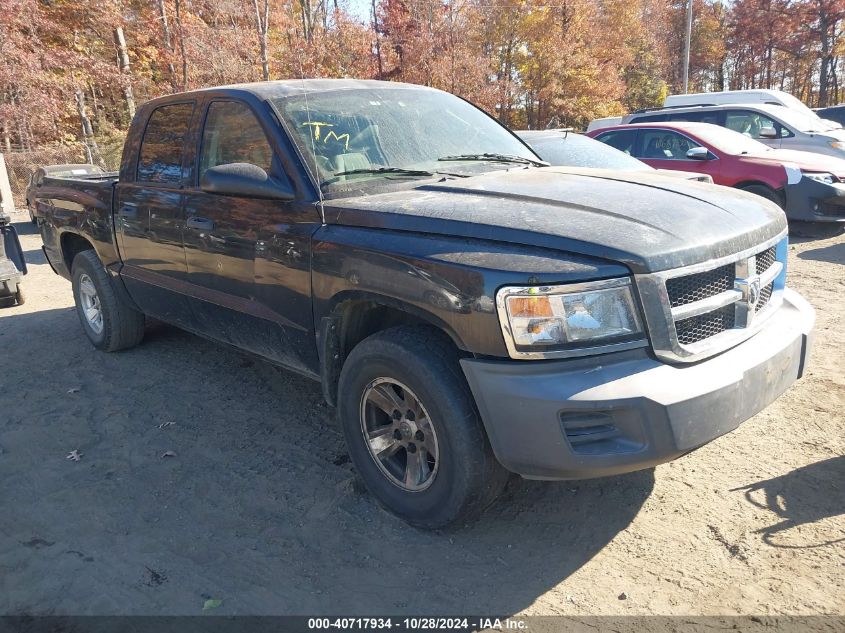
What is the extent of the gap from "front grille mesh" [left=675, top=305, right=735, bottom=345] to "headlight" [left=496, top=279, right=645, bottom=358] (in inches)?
8.2

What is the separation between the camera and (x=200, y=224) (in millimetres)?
3893

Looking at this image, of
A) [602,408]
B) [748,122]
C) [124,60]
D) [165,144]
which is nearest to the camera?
[602,408]

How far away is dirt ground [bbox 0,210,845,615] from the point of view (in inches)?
103

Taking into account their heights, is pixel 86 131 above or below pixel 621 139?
above

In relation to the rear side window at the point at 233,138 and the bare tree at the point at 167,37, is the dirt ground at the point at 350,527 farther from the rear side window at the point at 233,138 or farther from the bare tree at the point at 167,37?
the bare tree at the point at 167,37

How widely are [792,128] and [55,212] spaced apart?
11125 millimetres

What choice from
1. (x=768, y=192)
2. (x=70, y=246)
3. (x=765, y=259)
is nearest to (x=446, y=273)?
(x=765, y=259)

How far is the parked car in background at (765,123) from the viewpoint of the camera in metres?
11.1

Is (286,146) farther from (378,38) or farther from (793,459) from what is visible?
(378,38)

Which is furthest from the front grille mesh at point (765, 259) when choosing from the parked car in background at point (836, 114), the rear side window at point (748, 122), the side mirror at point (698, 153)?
the parked car in background at point (836, 114)

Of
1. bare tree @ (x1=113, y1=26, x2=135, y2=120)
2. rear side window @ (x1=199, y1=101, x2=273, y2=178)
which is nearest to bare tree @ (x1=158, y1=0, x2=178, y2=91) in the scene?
bare tree @ (x1=113, y1=26, x2=135, y2=120)

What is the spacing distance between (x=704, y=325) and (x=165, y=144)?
11.7 feet

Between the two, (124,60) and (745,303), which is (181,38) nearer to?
(124,60)

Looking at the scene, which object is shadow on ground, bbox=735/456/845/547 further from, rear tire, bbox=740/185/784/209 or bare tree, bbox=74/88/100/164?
bare tree, bbox=74/88/100/164
